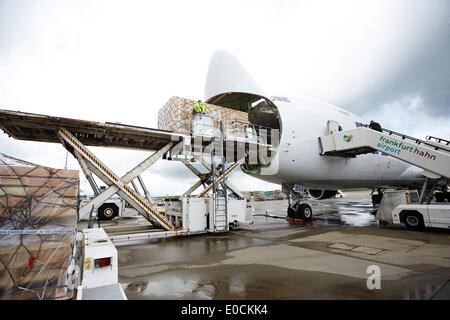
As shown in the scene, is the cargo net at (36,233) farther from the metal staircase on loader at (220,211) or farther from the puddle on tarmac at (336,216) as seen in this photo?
the puddle on tarmac at (336,216)

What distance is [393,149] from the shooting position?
10.1 m

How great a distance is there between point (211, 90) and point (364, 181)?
10.1 m

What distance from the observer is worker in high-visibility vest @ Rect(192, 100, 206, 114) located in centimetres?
1017

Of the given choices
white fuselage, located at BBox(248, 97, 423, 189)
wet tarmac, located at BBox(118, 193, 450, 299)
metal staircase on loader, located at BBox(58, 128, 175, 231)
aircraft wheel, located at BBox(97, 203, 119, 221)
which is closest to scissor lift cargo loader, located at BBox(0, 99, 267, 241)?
metal staircase on loader, located at BBox(58, 128, 175, 231)

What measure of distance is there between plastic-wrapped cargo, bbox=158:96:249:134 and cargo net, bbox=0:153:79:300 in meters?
7.05

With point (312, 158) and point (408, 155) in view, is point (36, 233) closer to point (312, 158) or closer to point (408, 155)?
point (312, 158)

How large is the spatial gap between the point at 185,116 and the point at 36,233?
8017mm

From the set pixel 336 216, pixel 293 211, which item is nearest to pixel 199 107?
pixel 293 211

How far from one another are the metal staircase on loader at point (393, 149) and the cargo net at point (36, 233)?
1043 cm

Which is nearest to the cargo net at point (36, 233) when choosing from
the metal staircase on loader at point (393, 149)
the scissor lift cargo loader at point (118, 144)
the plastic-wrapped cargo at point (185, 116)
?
the scissor lift cargo loader at point (118, 144)

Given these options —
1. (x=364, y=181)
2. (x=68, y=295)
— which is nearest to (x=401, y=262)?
(x=68, y=295)
